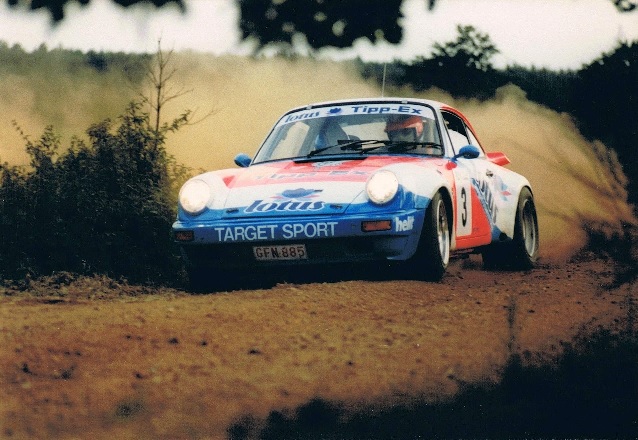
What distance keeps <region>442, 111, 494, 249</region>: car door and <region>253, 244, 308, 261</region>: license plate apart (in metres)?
1.39

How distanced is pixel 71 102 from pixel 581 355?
1126 centimetres

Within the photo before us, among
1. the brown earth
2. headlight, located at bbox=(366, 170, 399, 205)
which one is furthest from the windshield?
the brown earth

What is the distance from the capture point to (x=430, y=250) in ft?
22.6

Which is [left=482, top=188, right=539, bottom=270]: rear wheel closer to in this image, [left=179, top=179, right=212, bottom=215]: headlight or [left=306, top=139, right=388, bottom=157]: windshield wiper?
[left=306, top=139, right=388, bottom=157]: windshield wiper

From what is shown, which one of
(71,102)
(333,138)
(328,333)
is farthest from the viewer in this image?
(71,102)

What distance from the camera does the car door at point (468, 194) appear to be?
775 cm

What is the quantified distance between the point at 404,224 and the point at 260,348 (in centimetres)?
178

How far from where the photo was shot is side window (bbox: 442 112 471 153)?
8.37 metres

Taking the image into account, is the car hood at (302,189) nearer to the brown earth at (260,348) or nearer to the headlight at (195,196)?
the headlight at (195,196)

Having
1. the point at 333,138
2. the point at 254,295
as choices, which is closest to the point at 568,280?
the point at 333,138

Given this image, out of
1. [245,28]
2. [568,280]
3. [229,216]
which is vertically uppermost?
[245,28]

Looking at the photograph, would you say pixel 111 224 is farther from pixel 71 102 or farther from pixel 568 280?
pixel 71 102

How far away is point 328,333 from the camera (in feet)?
18.1

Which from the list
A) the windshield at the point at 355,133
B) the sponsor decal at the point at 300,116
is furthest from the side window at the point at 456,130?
the sponsor decal at the point at 300,116
